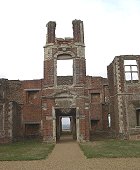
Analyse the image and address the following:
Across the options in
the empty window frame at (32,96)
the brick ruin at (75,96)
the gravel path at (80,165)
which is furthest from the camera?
the empty window frame at (32,96)

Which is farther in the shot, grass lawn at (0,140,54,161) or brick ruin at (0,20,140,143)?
brick ruin at (0,20,140,143)

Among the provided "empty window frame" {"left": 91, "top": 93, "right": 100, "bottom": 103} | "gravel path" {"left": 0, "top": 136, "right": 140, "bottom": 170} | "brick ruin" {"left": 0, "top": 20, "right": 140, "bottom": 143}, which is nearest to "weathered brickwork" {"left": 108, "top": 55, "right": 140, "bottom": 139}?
"brick ruin" {"left": 0, "top": 20, "right": 140, "bottom": 143}

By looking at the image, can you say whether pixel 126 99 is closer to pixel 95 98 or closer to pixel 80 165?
pixel 95 98

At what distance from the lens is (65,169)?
34.1ft

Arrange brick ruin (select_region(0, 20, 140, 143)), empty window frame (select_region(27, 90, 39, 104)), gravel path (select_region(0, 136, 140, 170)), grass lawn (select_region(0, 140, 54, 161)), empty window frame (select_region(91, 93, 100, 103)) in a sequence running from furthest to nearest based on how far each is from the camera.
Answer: empty window frame (select_region(91, 93, 100, 103)) < empty window frame (select_region(27, 90, 39, 104)) < brick ruin (select_region(0, 20, 140, 143)) < grass lawn (select_region(0, 140, 54, 161)) < gravel path (select_region(0, 136, 140, 170))

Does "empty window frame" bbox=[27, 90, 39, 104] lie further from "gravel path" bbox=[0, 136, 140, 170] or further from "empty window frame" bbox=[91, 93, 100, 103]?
"gravel path" bbox=[0, 136, 140, 170]

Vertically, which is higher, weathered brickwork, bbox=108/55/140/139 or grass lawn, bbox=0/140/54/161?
weathered brickwork, bbox=108/55/140/139

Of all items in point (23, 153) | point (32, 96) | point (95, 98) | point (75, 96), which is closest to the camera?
point (23, 153)

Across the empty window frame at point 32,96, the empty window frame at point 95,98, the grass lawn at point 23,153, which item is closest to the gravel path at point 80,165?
the grass lawn at point 23,153

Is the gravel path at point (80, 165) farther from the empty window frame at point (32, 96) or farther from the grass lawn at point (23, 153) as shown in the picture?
the empty window frame at point (32, 96)

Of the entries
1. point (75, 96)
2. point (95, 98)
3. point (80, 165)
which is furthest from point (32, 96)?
point (80, 165)

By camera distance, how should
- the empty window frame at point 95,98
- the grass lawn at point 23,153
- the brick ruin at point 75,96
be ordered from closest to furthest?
the grass lawn at point 23,153, the brick ruin at point 75,96, the empty window frame at point 95,98

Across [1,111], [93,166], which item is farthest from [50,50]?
[93,166]

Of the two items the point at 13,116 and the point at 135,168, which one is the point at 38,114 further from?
the point at 135,168
